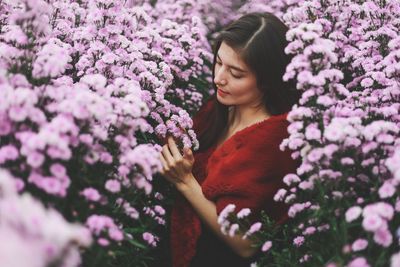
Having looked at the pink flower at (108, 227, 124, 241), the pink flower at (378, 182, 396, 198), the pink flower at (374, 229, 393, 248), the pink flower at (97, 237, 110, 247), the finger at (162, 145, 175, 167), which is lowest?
the finger at (162, 145, 175, 167)

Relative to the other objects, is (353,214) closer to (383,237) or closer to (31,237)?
(383,237)

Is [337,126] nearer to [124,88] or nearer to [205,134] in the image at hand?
[124,88]

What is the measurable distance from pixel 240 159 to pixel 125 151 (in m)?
0.97

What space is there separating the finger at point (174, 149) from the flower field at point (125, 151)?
8 centimetres

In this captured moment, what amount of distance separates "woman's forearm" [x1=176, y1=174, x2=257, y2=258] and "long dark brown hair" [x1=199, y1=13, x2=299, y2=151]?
82 cm

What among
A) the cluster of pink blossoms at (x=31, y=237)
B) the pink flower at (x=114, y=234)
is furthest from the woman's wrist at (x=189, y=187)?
the cluster of pink blossoms at (x=31, y=237)

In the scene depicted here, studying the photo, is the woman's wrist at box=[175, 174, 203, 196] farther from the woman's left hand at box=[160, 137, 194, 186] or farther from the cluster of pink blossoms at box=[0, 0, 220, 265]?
the cluster of pink blossoms at box=[0, 0, 220, 265]

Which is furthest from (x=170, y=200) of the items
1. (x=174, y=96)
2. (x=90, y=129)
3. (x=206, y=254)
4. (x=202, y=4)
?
(x=202, y=4)

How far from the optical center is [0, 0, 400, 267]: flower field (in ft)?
7.00

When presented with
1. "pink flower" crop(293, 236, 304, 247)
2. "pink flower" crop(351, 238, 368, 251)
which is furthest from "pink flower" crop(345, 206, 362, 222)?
"pink flower" crop(293, 236, 304, 247)

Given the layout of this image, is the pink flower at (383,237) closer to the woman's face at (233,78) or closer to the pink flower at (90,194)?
the pink flower at (90,194)

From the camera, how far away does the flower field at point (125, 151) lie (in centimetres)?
213

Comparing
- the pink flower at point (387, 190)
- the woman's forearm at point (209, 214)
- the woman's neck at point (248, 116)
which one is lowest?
the woman's forearm at point (209, 214)

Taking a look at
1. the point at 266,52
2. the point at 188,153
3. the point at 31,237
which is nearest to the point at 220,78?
the point at 266,52
